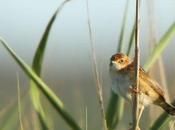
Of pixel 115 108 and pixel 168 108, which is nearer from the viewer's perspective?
pixel 115 108

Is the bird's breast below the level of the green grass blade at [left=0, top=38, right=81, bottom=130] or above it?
below

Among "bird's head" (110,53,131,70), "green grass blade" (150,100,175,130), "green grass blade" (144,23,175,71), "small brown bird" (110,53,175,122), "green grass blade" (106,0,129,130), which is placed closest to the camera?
"green grass blade" (150,100,175,130)

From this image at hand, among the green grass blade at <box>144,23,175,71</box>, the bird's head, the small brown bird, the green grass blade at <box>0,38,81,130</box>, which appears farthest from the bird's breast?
the green grass blade at <box>0,38,81,130</box>

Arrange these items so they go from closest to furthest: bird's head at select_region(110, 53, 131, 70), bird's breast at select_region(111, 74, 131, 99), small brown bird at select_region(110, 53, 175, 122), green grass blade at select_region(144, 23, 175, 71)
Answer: green grass blade at select_region(144, 23, 175, 71) < bird's breast at select_region(111, 74, 131, 99) < small brown bird at select_region(110, 53, 175, 122) < bird's head at select_region(110, 53, 131, 70)

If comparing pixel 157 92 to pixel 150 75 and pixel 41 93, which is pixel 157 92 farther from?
pixel 41 93

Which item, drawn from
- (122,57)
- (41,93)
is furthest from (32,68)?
(122,57)

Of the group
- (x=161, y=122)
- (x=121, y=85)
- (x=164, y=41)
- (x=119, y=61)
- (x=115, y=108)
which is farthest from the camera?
(x=119, y=61)

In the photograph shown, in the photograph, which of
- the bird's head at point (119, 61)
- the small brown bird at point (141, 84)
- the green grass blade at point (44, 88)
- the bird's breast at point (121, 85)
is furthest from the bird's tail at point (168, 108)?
the green grass blade at point (44, 88)

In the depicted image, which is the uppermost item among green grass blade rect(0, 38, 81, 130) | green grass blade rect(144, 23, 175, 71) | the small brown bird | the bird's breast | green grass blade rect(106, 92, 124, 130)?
green grass blade rect(0, 38, 81, 130)

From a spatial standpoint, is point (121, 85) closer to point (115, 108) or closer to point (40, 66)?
point (115, 108)

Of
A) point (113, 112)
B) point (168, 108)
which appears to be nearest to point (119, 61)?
point (168, 108)

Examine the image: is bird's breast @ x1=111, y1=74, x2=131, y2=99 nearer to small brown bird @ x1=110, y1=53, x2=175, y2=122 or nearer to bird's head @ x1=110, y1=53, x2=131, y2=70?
small brown bird @ x1=110, y1=53, x2=175, y2=122

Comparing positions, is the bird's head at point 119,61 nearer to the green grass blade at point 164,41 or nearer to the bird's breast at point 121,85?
the bird's breast at point 121,85
